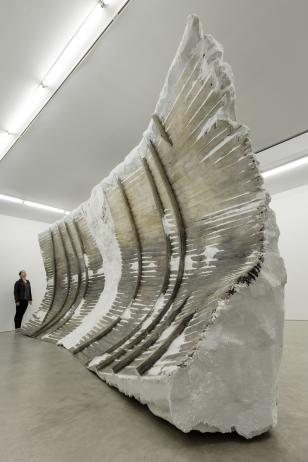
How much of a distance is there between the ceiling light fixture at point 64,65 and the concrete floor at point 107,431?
2.82m

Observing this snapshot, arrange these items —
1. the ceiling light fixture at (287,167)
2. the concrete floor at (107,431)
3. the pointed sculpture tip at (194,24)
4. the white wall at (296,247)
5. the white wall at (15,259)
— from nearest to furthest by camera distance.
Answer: the concrete floor at (107,431)
the pointed sculpture tip at (194,24)
the ceiling light fixture at (287,167)
the white wall at (296,247)
the white wall at (15,259)

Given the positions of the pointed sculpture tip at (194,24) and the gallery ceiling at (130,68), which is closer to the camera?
the pointed sculpture tip at (194,24)

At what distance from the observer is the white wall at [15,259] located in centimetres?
672

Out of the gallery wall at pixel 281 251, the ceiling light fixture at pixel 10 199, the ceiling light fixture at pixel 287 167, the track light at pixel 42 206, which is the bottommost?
the gallery wall at pixel 281 251

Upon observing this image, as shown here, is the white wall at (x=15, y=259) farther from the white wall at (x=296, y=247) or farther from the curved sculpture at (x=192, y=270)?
the white wall at (x=296, y=247)

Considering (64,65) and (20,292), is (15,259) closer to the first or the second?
(20,292)

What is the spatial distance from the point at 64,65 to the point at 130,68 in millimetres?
657

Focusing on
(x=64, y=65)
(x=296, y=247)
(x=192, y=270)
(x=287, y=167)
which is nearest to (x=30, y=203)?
(x=64, y=65)

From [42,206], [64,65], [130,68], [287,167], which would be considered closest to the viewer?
[64,65]

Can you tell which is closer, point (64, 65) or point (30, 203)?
point (64, 65)

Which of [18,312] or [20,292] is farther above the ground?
[20,292]

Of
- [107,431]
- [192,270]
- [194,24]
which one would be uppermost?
[194,24]

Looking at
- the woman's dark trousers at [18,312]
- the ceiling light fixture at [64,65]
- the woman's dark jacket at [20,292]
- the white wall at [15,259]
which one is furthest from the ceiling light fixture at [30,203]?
the ceiling light fixture at [64,65]

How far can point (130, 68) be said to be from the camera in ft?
9.57
